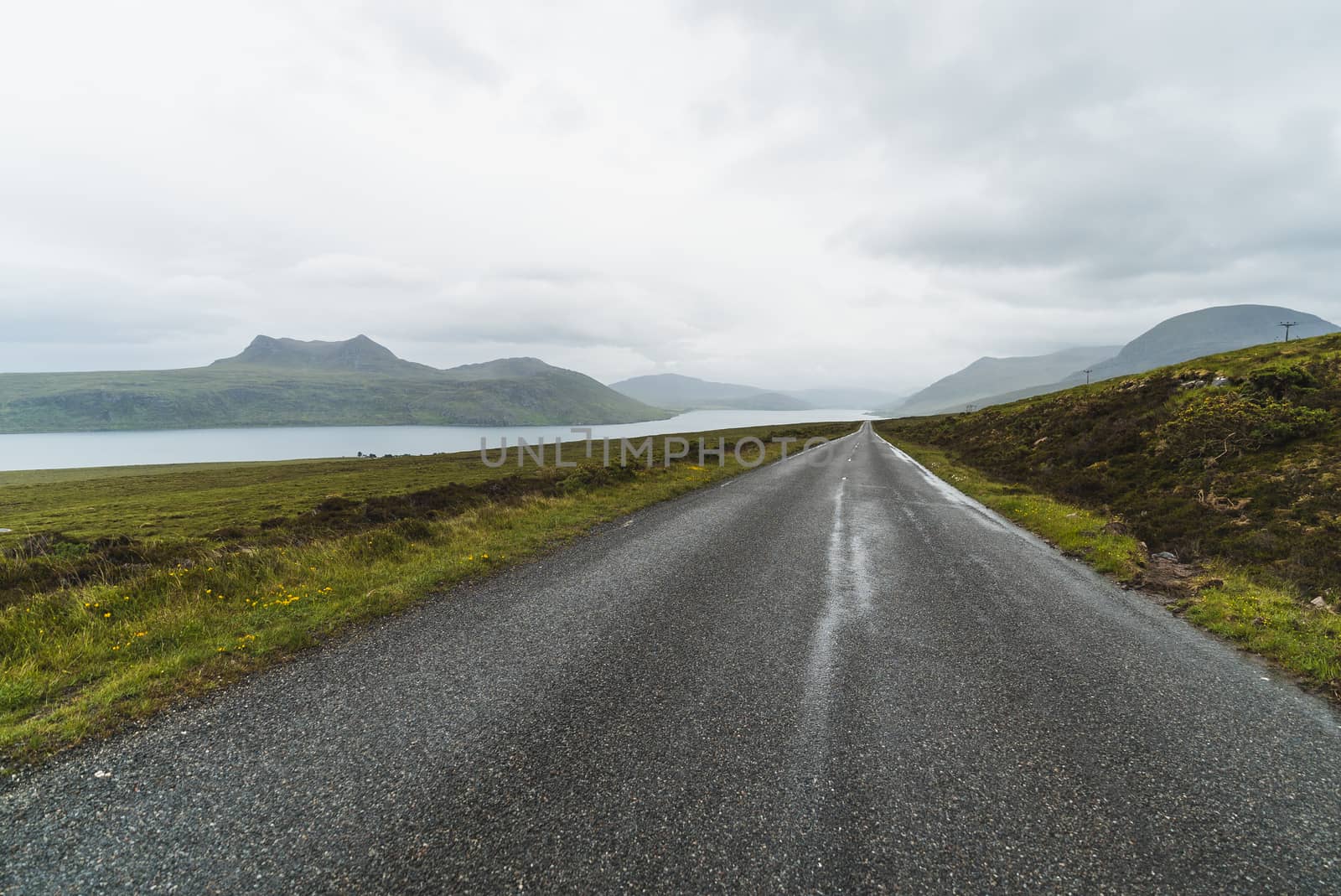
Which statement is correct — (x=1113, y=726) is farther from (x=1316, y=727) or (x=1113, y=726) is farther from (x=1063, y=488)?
(x=1063, y=488)

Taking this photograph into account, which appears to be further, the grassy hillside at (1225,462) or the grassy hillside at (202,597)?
the grassy hillside at (1225,462)

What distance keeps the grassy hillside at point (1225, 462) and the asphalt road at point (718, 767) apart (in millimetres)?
5922

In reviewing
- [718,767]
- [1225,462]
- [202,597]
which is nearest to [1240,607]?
[718,767]

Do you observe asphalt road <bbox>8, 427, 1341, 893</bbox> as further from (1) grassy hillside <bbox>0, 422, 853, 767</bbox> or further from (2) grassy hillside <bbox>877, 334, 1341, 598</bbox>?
(2) grassy hillside <bbox>877, 334, 1341, 598</bbox>

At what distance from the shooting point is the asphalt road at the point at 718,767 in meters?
3.24

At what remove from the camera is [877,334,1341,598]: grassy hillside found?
10656mm

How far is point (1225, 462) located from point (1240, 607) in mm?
11669

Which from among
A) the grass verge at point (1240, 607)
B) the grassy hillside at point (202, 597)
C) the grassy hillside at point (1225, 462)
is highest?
the grassy hillside at point (1225, 462)

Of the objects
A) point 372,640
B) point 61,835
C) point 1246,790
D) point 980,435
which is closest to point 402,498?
point 372,640

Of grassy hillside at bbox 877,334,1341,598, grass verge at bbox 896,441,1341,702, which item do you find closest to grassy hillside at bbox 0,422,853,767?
grass verge at bbox 896,441,1341,702

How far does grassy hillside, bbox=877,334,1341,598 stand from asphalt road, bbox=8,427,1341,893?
592cm

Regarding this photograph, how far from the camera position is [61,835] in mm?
3373

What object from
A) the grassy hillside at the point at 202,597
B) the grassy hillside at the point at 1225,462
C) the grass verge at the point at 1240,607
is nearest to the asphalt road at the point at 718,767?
the grass verge at the point at 1240,607

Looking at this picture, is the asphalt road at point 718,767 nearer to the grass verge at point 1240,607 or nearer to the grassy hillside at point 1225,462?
the grass verge at point 1240,607
